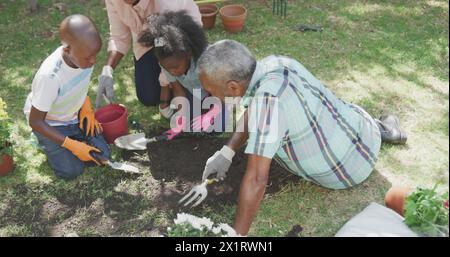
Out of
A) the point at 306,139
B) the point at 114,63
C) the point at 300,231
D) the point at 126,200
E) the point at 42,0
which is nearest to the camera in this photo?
the point at 306,139

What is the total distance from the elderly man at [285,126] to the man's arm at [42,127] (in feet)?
3.94

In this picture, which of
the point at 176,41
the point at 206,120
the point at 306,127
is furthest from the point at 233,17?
the point at 306,127

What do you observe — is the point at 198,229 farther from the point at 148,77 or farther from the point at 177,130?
the point at 148,77

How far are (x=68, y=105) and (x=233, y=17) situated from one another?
2.56m

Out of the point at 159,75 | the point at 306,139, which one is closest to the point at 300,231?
the point at 306,139

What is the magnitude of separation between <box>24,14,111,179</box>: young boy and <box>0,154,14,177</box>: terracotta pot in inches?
13.4

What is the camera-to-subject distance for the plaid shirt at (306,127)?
2.65 m

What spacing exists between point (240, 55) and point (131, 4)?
1.66 metres

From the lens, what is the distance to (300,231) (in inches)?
128

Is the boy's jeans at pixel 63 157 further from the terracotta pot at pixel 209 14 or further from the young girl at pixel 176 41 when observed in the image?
the terracotta pot at pixel 209 14

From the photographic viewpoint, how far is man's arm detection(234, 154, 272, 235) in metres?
2.70

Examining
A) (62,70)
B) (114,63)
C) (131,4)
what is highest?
(131,4)

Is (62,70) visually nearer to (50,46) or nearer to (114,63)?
(114,63)

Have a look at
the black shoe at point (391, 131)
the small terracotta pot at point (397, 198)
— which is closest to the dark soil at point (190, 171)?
the small terracotta pot at point (397, 198)
